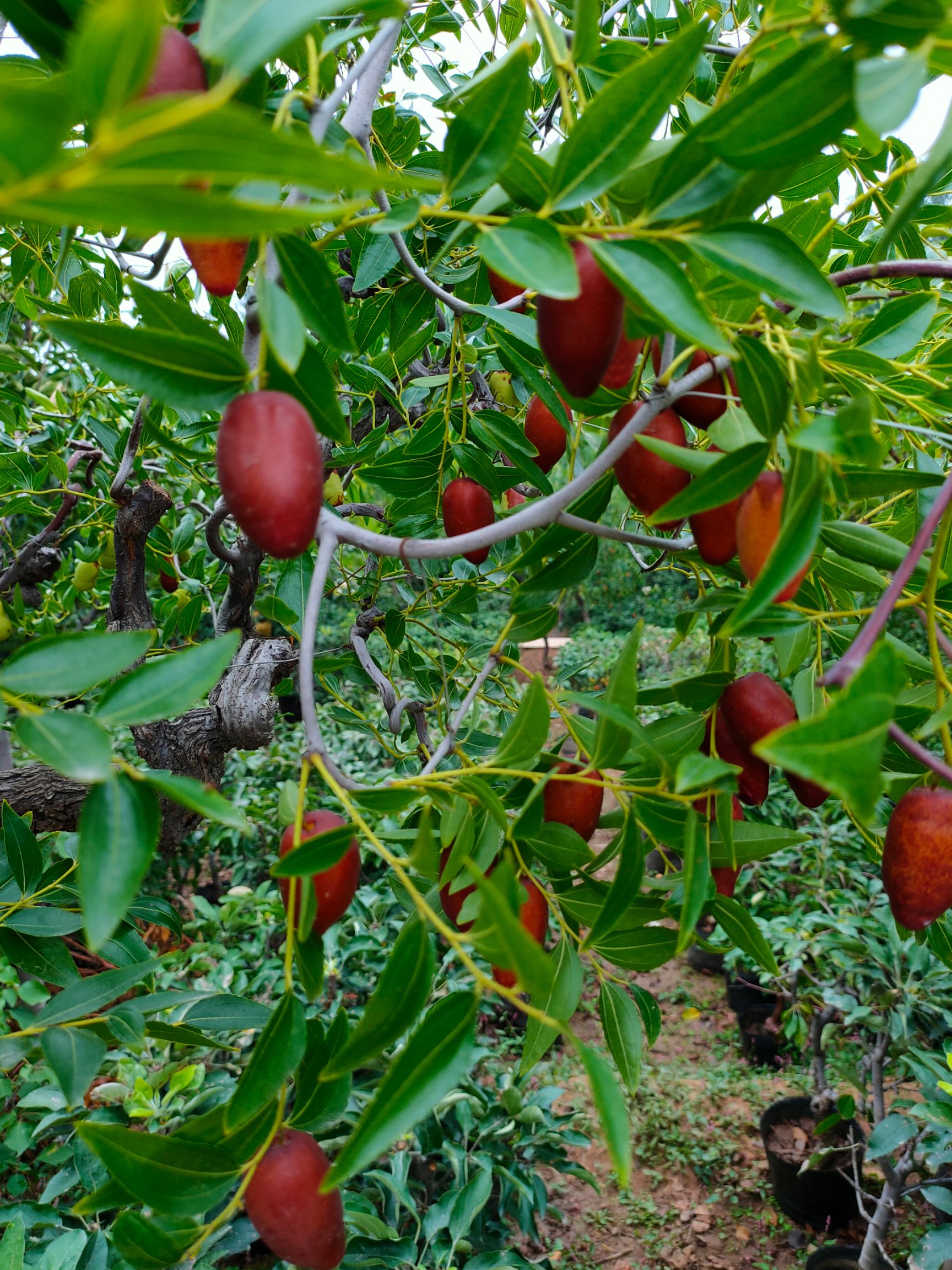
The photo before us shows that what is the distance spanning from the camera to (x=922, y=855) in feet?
1.50

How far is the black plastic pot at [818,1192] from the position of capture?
89.8 inches

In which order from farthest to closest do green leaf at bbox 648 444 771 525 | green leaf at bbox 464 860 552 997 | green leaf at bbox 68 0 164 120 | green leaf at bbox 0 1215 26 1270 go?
green leaf at bbox 0 1215 26 1270 < green leaf at bbox 648 444 771 525 < green leaf at bbox 464 860 552 997 < green leaf at bbox 68 0 164 120

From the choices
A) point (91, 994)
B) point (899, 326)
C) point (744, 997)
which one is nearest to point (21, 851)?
point (91, 994)

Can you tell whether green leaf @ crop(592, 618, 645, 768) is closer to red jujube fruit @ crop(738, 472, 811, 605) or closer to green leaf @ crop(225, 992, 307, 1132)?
red jujube fruit @ crop(738, 472, 811, 605)

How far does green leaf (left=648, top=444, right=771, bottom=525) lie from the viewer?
1.38 feet

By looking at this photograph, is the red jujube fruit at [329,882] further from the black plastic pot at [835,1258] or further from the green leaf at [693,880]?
the black plastic pot at [835,1258]

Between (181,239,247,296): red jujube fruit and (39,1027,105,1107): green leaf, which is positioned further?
(39,1027,105,1107): green leaf

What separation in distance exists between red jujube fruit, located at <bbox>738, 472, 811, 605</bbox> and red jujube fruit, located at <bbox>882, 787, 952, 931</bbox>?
0.48 ft

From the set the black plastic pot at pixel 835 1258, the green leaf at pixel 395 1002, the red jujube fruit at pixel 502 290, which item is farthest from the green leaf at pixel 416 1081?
the black plastic pot at pixel 835 1258

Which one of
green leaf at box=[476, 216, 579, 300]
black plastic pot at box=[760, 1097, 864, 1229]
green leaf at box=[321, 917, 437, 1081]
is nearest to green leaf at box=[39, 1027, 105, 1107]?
green leaf at box=[321, 917, 437, 1081]

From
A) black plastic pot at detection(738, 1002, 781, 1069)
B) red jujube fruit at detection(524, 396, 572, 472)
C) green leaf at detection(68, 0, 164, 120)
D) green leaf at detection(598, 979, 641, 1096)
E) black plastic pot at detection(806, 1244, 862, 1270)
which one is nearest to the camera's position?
green leaf at detection(68, 0, 164, 120)

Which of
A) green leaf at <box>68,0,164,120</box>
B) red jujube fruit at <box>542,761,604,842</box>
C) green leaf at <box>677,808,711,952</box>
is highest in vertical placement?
green leaf at <box>68,0,164,120</box>

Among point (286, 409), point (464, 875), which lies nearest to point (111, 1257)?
point (464, 875)

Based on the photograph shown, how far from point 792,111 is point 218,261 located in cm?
29
